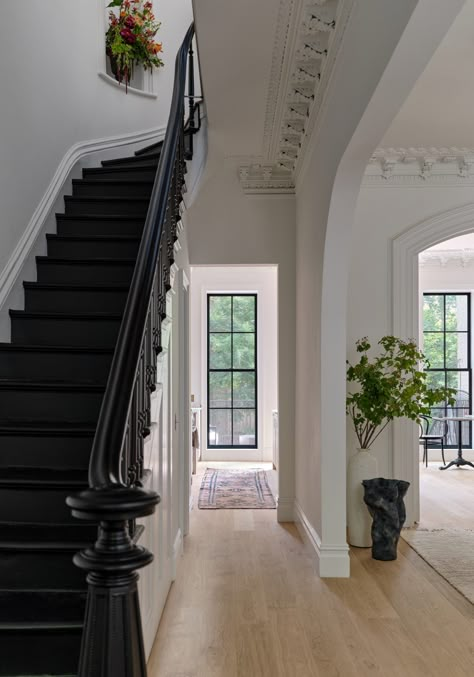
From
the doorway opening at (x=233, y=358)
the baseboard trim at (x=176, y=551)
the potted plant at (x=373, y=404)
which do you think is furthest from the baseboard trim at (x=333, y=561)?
the doorway opening at (x=233, y=358)

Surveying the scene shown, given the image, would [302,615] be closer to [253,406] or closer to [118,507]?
[118,507]

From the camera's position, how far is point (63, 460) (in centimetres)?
286

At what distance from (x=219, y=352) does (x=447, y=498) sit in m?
4.42

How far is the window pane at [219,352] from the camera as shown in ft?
33.0

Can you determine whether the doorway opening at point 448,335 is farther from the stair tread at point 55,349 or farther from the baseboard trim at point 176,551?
the stair tread at point 55,349

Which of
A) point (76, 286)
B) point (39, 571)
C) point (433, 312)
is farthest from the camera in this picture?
point (433, 312)

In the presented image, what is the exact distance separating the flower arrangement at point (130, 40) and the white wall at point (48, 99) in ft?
0.56

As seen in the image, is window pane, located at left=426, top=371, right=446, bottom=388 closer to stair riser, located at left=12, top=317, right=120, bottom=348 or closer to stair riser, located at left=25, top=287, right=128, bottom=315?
stair riser, located at left=25, top=287, right=128, bottom=315

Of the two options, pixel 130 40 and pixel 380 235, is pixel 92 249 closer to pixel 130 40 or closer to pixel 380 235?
pixel 380 235

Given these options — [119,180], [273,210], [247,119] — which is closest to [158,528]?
[119,180]

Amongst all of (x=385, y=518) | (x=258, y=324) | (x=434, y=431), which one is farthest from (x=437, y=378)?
(x=385, y=518)

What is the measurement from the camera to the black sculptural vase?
15.1 ft

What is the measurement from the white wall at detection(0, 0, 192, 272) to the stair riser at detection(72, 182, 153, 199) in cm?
27

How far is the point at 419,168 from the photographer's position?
5.60m
